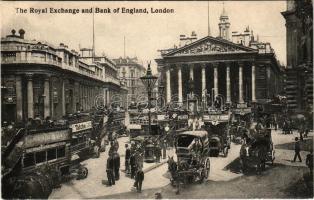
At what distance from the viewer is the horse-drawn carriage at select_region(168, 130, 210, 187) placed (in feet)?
43.3

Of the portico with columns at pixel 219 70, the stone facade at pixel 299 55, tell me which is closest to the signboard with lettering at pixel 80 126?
the stone facade at pixel 299 55

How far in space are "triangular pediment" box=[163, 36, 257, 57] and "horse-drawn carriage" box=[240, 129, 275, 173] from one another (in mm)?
39930

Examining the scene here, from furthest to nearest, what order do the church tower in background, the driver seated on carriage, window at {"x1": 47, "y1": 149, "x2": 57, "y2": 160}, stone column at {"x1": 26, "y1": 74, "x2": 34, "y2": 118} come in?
the church tower in background
stone column at {"x1": 26, "y1": 74, "x2": 34, "y2": 118}
the driver seated on carriage
window at {"x1": 47, "y1": 149, "x2": 57, "y2": 160}

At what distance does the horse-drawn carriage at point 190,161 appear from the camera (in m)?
13.2

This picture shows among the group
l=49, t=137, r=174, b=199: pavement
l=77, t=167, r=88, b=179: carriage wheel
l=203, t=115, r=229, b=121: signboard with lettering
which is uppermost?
l=203, t=115, r=229, b=121: signboard with lettering

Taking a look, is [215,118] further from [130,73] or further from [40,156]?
[130,73]

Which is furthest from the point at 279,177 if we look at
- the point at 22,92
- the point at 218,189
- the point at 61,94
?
the point at 61,94

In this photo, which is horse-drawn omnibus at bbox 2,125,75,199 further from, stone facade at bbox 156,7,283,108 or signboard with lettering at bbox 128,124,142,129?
stone facade at bbox 156,7,283,108

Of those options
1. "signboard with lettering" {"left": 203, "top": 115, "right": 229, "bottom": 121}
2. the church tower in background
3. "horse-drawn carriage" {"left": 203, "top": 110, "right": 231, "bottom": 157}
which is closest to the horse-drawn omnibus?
"horse-drawn carriage" {"left": 203, "top": 110, "right": 231, "bottom": 157}

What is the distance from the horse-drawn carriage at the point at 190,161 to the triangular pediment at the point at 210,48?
134ft

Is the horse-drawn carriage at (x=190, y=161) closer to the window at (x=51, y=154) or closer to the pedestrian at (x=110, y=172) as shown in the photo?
the pedestrian at (x=110, y=172)

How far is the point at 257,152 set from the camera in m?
15.1

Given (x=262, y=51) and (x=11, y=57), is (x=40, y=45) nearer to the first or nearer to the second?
(x=11, y=57)

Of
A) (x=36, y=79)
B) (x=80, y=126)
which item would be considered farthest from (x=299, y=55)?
(x=36, y=79)
